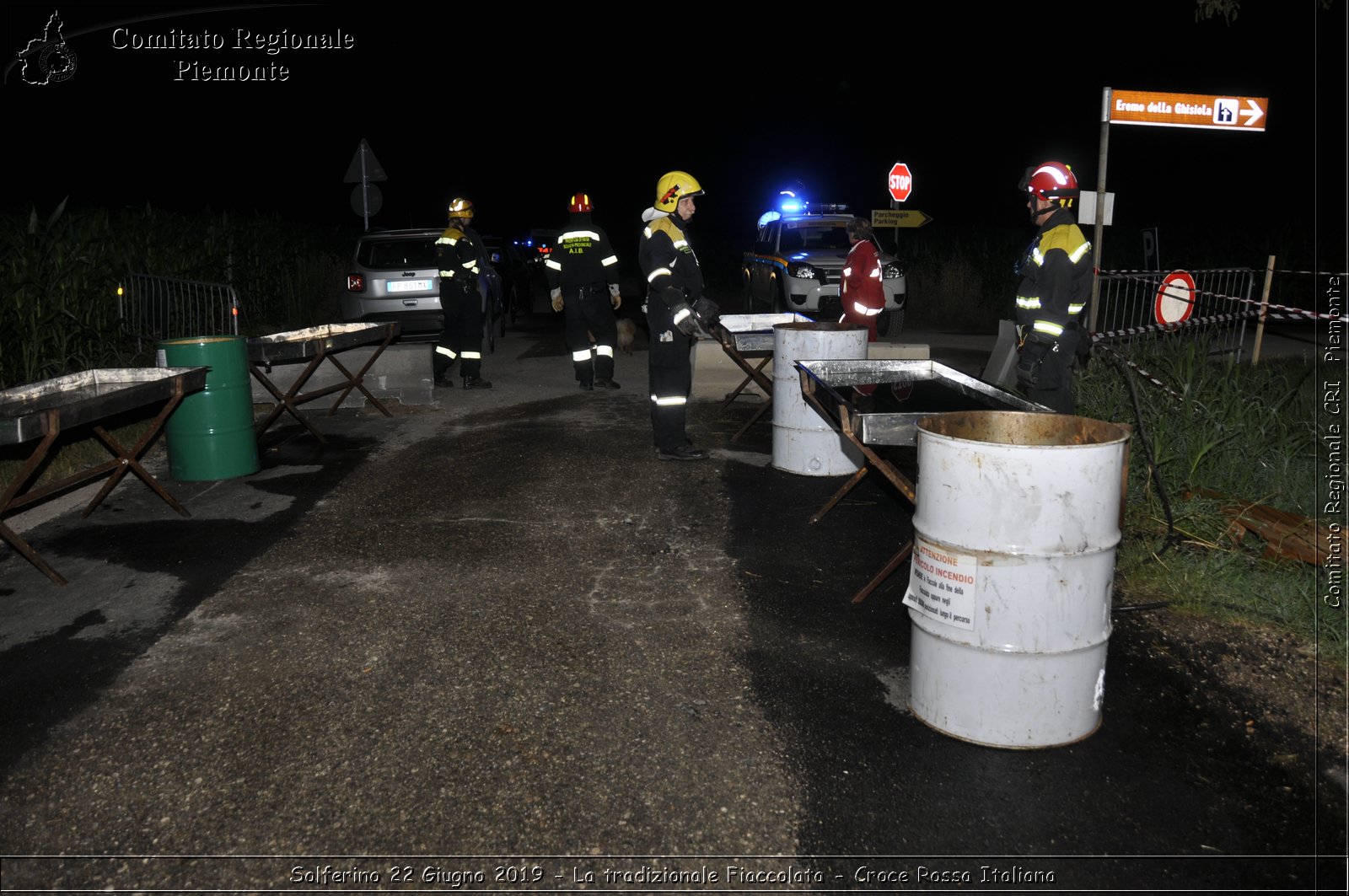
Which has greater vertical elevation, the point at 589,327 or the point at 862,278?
the point at 862,278

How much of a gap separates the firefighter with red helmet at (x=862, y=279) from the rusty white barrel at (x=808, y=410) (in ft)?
10.9

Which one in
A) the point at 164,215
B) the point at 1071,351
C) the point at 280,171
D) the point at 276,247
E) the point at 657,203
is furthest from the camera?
the point at 280,171

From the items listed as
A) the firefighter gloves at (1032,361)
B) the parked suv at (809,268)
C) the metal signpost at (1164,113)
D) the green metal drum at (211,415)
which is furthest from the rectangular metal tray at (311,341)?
the parked suv at (809,268)

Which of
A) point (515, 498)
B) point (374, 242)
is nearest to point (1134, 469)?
point (515, 498)

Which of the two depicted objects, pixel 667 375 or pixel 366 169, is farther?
pixel 366 169

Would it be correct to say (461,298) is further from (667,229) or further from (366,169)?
(366,169)

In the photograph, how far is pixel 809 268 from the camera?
55.5ft

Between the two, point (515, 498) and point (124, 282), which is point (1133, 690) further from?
point (124, 282)

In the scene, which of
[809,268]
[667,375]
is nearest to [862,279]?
[667,375]

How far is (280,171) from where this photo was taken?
4156 cm

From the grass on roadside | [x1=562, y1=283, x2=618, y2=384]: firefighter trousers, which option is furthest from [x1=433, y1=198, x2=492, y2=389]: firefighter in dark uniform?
the grass on roadside

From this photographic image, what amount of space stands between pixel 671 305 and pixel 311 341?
9.97 feet

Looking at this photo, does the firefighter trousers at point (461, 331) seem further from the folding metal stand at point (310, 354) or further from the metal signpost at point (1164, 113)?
the metal signpost at point (1164, 113)

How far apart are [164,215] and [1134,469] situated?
13.7 metres
